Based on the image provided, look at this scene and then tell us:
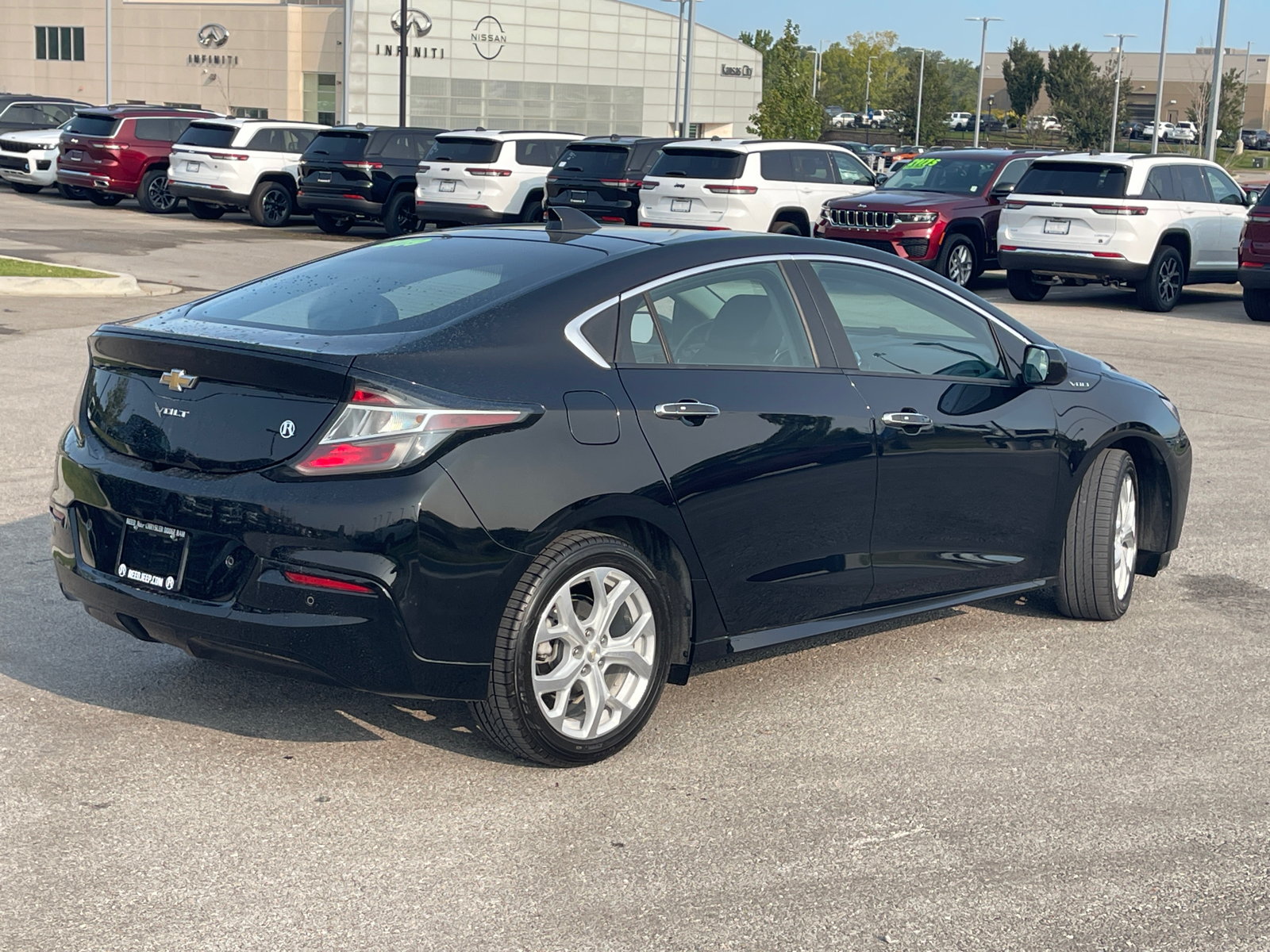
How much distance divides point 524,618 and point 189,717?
4.21 feet

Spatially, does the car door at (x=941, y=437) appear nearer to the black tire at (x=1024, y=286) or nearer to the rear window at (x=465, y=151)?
the black tire at (x=1024, y=286)

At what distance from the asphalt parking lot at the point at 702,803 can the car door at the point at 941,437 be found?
1.35 ft

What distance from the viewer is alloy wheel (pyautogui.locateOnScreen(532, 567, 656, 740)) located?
4.56m

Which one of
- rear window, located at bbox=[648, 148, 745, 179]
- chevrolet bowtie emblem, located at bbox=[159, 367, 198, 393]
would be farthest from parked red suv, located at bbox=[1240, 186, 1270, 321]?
chevrolet bowtie emblem, located at bbox=[159, 367, 198, 393]

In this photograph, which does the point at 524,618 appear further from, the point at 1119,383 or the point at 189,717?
the point at 1119,383

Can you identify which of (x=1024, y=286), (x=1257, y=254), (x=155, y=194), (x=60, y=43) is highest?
(x=60, y=43)

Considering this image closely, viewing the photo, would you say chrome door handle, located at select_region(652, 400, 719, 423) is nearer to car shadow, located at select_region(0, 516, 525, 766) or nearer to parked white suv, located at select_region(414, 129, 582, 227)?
car shadow, located at select_region(0, 516, 525, 766)

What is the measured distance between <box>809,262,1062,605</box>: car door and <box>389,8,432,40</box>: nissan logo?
64.5 m

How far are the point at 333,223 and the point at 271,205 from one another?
1.73 meters

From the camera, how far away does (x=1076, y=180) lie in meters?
19.2

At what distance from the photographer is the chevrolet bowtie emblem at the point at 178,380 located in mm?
4488

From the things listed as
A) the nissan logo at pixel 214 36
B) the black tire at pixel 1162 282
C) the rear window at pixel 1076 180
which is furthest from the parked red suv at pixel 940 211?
the nissan logo at pixel 214 36

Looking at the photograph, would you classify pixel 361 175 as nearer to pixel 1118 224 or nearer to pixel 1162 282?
pixel 1118 224

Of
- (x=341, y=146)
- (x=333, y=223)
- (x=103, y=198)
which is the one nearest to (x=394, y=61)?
(x=103, y=198)
